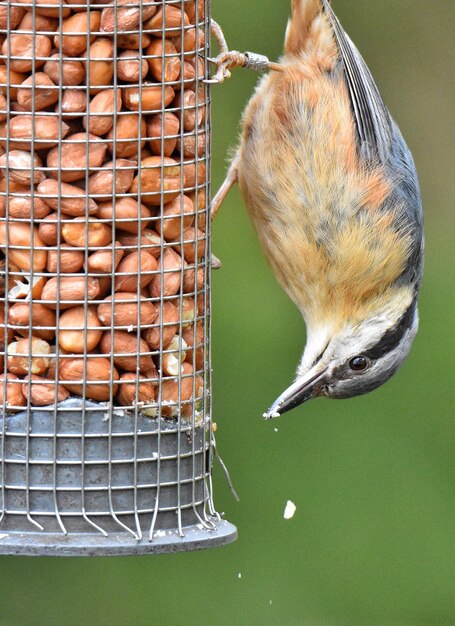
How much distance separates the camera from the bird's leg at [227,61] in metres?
3.97

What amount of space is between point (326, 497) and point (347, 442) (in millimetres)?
283

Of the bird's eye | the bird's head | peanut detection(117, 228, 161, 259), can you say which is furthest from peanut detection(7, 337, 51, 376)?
the bird's eye

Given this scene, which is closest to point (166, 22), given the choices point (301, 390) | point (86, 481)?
point (86, 481)

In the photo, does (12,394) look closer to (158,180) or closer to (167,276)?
(167,276)

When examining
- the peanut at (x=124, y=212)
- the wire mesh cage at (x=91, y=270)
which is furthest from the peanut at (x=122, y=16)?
the peanut at (x=124, y=212)

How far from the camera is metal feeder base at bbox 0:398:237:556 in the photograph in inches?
134

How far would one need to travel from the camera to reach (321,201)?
4.71 meters

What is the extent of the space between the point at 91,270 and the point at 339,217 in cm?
147

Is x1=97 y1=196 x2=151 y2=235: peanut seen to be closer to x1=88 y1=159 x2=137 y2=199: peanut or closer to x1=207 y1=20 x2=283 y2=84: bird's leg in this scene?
x1=88 y1=159 x2=137 y2=199: peanut

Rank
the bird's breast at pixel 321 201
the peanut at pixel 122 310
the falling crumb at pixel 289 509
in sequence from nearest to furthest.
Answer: the peanut at pixel 122 310 → the bird's breast at pixel 321 201 → the falling crumb at pixel 289 509

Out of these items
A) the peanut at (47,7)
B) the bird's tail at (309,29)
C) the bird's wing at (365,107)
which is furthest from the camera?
the bird's tail at (309,29)

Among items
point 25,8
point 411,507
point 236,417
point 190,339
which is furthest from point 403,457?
point 25,8

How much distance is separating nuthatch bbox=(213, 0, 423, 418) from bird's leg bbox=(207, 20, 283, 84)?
0.05m

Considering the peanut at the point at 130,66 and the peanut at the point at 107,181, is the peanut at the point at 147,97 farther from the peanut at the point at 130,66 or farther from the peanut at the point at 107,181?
the peanut at the point at 107,181
